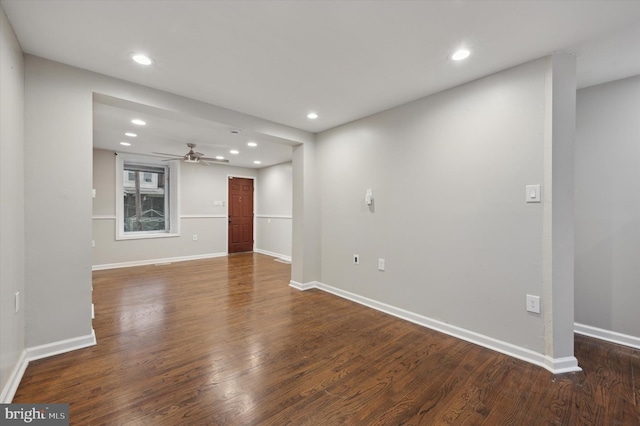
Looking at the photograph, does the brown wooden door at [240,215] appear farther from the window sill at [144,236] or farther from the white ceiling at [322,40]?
the white ceiling at [322,40]

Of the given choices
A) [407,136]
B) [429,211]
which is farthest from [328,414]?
[407,136]

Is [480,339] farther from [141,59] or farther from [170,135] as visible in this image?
[170,135]

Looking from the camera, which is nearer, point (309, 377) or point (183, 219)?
point (309, 377)

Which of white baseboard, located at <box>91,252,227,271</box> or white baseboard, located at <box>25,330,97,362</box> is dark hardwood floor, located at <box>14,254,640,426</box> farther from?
white baseboard, located at <box>91,252,227,271</box>

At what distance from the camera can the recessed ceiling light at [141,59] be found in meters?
2.13

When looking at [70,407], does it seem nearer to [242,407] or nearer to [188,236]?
[242,407]

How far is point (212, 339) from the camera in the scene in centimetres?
251

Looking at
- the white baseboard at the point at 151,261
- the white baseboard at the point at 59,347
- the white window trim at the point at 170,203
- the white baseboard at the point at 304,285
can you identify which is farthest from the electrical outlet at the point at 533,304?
the white window trim at the point at 170,203

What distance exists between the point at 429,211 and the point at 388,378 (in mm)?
1670

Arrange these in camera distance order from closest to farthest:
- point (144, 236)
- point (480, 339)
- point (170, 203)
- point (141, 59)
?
point (141, 59) → point (480, 339) → point (144, 236) → point (170, 203)

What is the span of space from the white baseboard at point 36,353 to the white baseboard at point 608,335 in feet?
15.1

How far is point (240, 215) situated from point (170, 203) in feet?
5.94

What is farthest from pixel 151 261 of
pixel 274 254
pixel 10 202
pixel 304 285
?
pixel 10 202

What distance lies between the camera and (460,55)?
2.11 m
